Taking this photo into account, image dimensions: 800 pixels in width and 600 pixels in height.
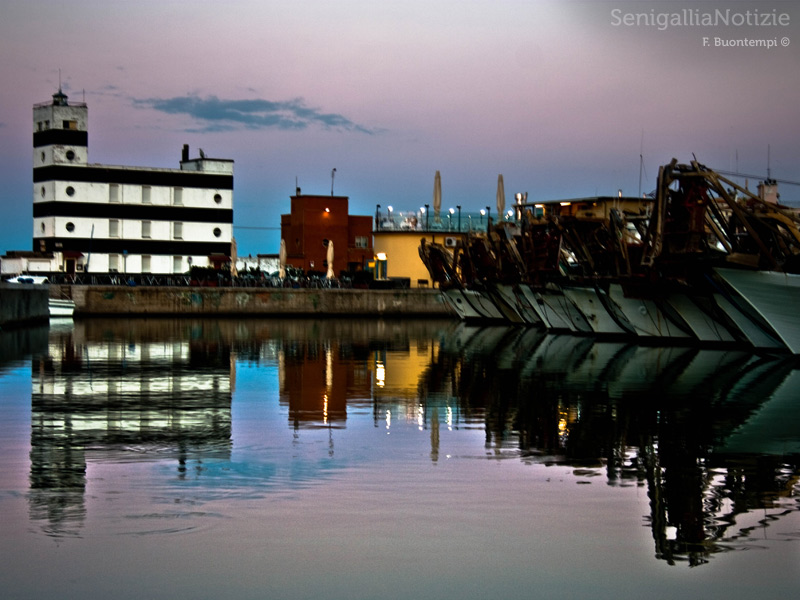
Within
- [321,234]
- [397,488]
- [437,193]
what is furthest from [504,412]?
[321,234]

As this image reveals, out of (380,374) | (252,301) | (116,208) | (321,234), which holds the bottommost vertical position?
(380,374)

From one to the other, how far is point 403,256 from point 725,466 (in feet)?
238

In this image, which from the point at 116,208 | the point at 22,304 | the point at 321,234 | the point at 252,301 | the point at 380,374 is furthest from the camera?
the point at 116,208

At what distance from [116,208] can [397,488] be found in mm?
81365

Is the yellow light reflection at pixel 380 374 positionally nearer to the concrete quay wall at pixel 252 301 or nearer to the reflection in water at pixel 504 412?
the reflection in water at pixel 504 412

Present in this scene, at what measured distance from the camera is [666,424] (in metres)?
15.6

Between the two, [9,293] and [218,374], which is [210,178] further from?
[218,374]

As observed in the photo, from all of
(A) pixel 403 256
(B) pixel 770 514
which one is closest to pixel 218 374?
(B) pixel 770 514

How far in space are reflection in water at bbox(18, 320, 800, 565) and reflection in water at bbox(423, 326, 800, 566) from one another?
1.3 inches

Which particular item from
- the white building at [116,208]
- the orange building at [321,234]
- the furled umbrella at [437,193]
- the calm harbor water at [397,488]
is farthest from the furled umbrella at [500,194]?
the calm harbor water at [397,488]

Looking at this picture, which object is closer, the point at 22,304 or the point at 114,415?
the point at 114,415

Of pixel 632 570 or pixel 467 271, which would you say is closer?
pixel 632 570

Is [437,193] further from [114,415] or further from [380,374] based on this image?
[114,415]

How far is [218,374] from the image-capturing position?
2417 cm
